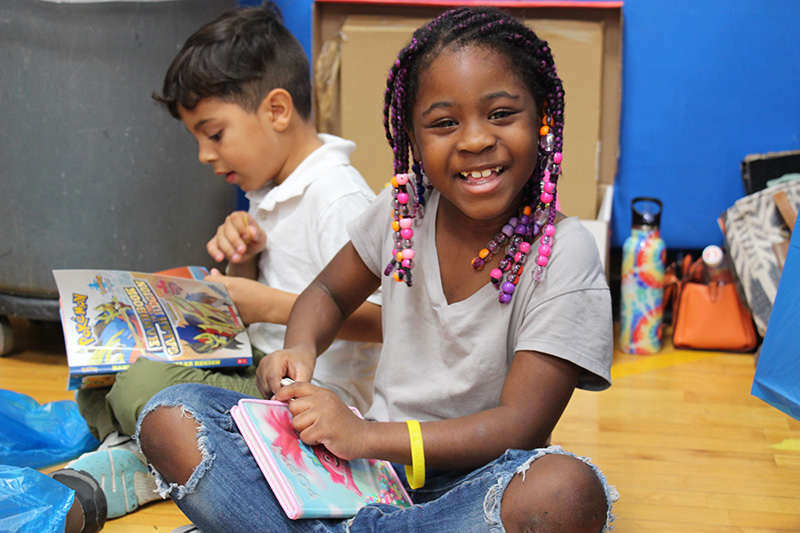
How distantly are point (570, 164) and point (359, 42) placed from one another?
0.62 metres

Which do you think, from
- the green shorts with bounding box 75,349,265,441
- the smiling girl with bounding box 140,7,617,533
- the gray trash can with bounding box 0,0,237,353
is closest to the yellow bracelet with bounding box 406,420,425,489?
the smiling girl with bounding box 140,7,617,533

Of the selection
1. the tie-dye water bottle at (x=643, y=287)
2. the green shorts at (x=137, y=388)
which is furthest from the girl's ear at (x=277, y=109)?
the tie-dye water bottle at (x=643, y=287)

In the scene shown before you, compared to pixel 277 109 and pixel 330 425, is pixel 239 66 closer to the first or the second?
pixel 277 109

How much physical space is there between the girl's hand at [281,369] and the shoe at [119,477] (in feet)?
1.06

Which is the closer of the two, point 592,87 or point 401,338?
point 401,338

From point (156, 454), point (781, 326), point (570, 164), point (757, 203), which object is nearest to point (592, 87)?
→ point (570, 164)

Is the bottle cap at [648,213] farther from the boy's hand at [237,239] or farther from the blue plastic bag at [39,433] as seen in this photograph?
the blue plastic bag at [39,433]

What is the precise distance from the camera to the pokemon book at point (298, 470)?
0.81 meters

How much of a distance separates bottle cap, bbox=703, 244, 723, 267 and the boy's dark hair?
1.11 meters

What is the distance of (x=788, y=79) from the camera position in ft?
6.61

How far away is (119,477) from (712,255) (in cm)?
147

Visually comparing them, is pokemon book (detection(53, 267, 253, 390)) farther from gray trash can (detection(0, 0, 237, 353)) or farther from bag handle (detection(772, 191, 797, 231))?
bag handle (detection(772, 191, 797, 231))

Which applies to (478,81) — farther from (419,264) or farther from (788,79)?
(788,79)

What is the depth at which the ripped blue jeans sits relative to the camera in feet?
2.65
